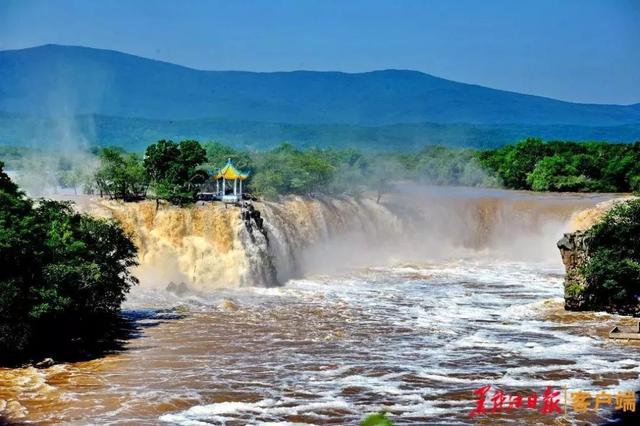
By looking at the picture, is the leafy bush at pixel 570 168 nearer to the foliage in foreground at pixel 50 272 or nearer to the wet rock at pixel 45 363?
the foliage in foreground at pixel 50 272

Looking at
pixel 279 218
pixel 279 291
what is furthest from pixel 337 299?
pixel 279 218

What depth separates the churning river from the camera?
1903 cm

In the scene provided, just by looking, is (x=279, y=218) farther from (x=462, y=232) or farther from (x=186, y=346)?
(x=186, y=346)

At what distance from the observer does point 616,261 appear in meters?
28.1

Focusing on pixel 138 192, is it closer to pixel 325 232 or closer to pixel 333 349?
pixel 325 232

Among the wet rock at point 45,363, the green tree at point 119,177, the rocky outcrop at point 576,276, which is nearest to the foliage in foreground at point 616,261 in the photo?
the rocky outcrop at point 576,276

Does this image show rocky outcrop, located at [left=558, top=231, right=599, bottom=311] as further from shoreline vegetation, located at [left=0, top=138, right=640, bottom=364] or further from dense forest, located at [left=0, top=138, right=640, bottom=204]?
dense forest, located at [left=0, top=138, right=640, bottom=204]

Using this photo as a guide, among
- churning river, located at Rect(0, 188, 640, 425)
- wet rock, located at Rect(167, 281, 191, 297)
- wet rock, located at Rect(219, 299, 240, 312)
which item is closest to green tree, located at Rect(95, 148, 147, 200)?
churning river, located at Rect(0, 188, 640, 425)

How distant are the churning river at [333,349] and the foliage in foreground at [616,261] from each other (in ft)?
2.97

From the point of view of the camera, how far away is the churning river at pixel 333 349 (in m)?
19.0

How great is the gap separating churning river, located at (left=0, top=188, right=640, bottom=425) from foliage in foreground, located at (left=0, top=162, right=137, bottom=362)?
1215mm

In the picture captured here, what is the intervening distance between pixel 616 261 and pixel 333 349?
9.89 metres

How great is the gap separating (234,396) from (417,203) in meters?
33.0

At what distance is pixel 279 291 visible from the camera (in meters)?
34.4
